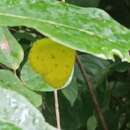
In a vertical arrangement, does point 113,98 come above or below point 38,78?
below

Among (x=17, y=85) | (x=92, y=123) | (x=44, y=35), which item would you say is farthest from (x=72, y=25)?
(x=92, y=123)

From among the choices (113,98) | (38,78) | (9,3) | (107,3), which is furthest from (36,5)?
(113,98)

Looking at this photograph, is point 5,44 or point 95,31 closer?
point 95,31

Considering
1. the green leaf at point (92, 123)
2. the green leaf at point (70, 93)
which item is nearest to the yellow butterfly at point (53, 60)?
the green leaf at point (70, 93)

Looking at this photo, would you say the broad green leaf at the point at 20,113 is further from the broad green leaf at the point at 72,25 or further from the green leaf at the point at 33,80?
the green leaf at the point at 33,80

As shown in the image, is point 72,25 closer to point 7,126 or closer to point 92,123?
point 7,126

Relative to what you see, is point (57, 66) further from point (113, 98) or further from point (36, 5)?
point (113, 98)

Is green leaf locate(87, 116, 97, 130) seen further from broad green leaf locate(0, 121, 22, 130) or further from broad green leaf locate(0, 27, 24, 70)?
broad green leaf locate(0, 121, 22, 130)
